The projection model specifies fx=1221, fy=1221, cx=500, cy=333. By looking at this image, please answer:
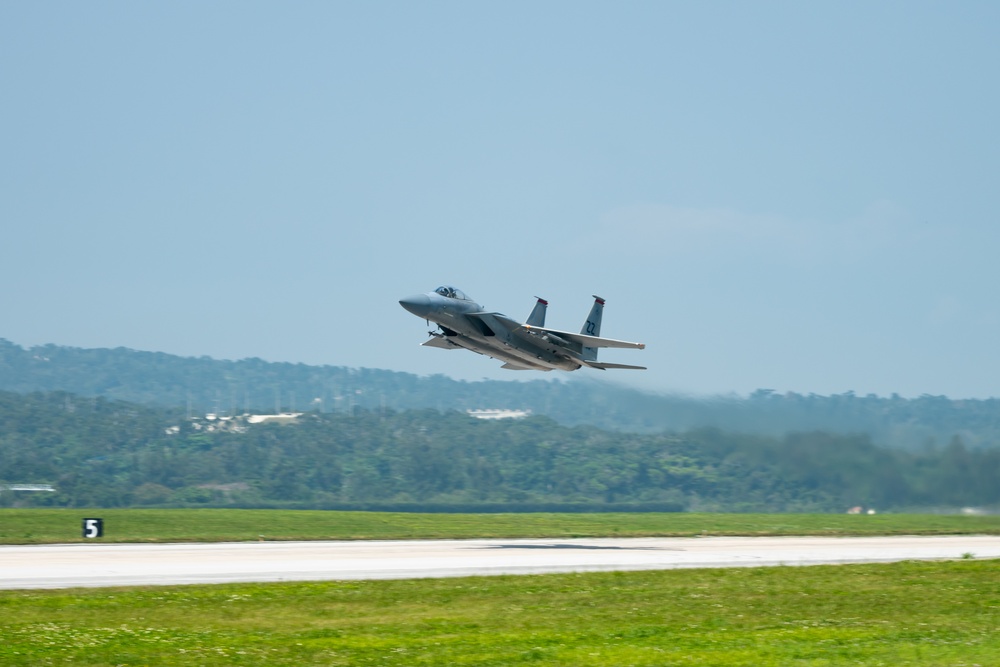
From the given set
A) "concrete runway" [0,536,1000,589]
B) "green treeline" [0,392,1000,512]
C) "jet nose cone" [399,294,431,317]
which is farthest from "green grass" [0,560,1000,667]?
"green treeline" [0,392,1000,512]

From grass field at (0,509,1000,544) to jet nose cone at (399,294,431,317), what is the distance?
910 cm

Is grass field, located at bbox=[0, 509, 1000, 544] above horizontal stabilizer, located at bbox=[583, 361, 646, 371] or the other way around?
the other way around

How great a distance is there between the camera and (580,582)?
26.4 m

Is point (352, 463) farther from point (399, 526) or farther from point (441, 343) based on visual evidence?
point (441, 343)

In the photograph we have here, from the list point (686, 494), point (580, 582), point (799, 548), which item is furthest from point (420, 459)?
point (580, 582)

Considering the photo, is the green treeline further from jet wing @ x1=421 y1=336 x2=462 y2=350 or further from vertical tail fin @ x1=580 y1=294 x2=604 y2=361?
jet wing @ x1=421 y1=336 x2=462 y2=350

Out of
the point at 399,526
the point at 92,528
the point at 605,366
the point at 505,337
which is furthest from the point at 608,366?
the point at 92,528

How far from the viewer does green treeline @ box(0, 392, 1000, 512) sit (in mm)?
130250

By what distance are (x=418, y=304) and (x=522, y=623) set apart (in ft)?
77.2

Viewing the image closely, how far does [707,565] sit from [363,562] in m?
9.07

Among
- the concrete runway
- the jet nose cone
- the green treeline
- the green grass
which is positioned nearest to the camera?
the green grass

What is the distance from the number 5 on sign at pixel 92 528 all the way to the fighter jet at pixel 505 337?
13953mm

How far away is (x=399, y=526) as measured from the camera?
192 feet

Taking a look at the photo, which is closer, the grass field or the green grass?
the green grass
